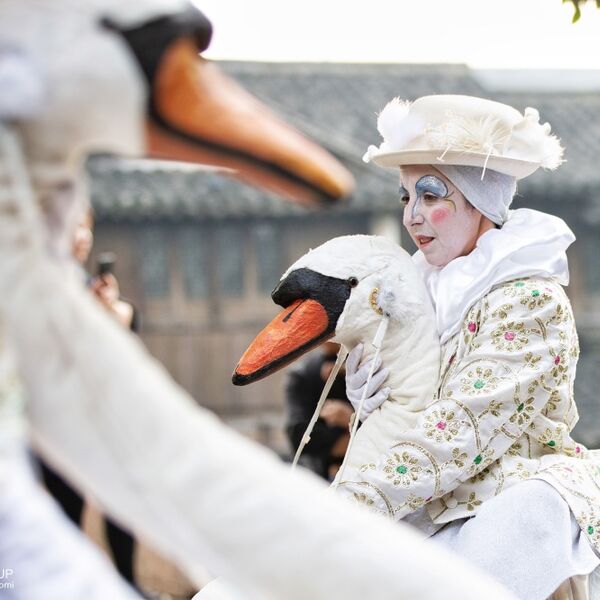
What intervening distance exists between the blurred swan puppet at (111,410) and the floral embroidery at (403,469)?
49.7 inches

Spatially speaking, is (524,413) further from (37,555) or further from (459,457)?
(37,555)

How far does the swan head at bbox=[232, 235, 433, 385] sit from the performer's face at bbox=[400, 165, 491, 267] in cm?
9

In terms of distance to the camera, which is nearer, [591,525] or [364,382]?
[591,525]

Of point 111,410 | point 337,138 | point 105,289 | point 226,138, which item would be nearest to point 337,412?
point 105,289

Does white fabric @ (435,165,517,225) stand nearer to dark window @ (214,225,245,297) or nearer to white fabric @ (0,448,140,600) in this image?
white fabric @ (0,448,140,600)

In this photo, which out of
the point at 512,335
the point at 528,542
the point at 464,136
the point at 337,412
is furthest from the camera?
the point at 337,412

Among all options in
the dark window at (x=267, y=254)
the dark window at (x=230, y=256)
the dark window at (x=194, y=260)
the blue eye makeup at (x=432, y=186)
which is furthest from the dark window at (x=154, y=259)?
the blue eye makeup at (x=432, y=186)

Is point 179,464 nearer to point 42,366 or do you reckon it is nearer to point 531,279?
point 42,366

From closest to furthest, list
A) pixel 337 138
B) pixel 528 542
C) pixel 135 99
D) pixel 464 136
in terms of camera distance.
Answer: pixel 135 99 < pixel 528 542 < pixel 464 136 < pixel 337 138

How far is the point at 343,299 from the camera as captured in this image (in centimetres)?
288

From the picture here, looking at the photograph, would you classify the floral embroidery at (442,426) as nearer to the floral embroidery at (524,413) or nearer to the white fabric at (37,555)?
the floral embroidery at (524,413)

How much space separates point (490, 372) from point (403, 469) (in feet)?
0.95

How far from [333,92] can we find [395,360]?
13061mm

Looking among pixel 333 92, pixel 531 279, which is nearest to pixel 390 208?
pixel 333 92
